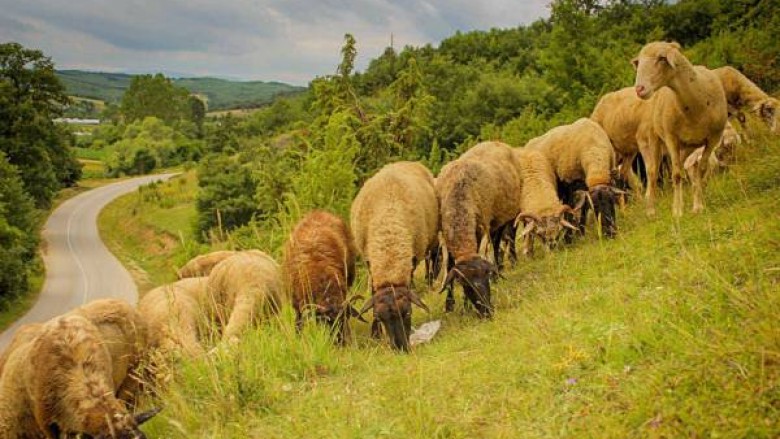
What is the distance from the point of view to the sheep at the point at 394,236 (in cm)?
774

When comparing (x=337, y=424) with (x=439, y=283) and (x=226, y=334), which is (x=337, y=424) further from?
(x=439, y=283)

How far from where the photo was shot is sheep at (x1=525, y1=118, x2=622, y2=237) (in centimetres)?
1030

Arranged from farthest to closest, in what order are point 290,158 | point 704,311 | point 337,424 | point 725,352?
point 290,158 < point 337,424 < point 704,311 < point 725,352

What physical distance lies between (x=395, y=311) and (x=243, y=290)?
338cm

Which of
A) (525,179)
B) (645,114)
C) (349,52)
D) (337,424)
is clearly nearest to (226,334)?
(337,424)

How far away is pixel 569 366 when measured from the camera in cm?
468

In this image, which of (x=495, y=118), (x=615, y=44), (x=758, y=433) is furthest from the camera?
(x=495, y=118)

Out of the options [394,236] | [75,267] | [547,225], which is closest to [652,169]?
[547,225]

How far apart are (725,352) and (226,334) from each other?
6411mm

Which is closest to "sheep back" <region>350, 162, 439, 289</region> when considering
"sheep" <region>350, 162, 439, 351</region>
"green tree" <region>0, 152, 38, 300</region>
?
"sheep" <region>350, 162, 439, 351</region>

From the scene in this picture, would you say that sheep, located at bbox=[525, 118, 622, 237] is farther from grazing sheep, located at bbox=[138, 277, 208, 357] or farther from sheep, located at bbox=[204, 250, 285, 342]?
grazing sheep, located at bbox=[138, 277, 208, 357]

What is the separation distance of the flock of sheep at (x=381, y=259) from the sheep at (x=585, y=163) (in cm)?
3

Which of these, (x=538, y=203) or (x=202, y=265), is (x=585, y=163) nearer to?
(x=538, y=203)

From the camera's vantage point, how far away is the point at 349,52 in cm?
2275
